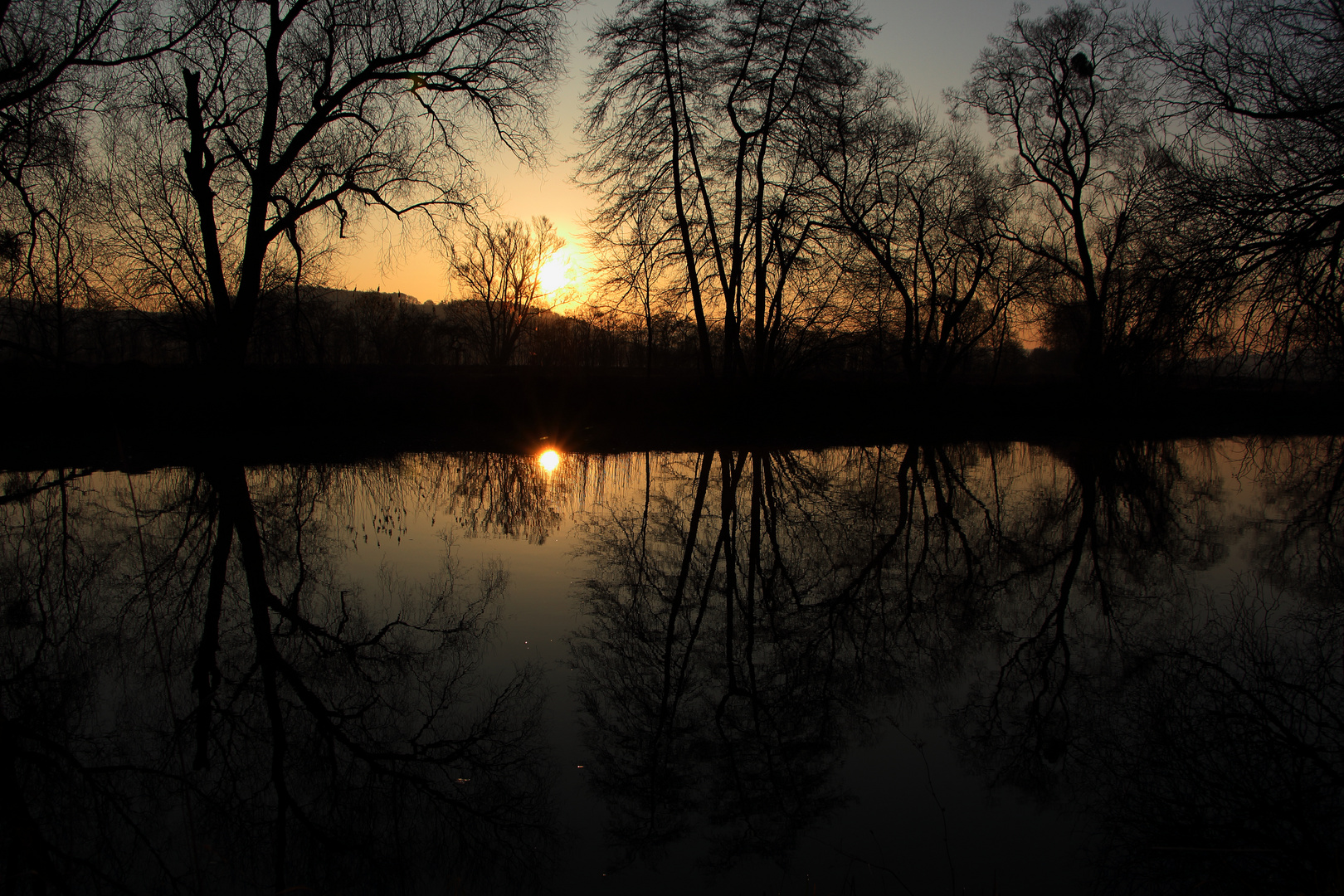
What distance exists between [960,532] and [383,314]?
74961 mm

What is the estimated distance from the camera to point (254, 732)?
3570 millimetres

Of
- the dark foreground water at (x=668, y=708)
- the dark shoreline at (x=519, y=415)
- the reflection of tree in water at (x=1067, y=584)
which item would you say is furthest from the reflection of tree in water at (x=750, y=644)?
the dark shoreline at (x=519, y=415)

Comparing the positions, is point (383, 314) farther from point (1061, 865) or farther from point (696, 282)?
point (1061, 865)

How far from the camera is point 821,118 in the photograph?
18219 millimetres

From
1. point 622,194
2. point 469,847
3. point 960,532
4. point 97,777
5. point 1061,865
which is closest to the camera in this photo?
point 1061,865

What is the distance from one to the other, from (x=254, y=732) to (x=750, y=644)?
2.60 m

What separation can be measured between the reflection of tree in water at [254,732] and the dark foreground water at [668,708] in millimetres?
18

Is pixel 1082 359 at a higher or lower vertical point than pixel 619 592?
higher

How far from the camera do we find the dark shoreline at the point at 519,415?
15086mm

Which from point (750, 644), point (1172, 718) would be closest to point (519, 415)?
point (750, 644)

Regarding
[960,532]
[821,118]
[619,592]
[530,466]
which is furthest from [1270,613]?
[821,118]

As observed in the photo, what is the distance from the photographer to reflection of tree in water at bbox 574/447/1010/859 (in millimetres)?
→ 3018

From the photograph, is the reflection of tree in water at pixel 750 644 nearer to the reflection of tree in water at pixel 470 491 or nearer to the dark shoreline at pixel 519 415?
the reflection of tree in water at pixel 470 491

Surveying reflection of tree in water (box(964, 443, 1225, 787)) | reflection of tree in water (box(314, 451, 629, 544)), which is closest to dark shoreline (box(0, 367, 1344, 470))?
reflection of tree in water (box(314, 451, 629, 544))
